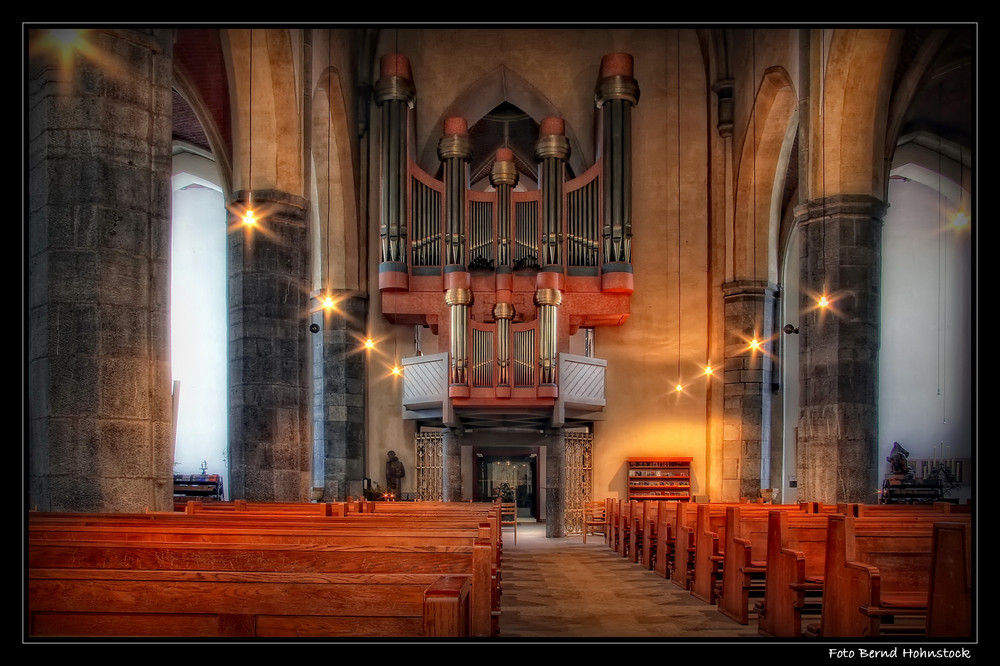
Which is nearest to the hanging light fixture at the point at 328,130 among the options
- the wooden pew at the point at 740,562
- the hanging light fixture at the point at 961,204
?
the wooden pew at the point at 740,562

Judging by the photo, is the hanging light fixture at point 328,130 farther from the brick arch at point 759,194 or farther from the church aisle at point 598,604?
the brick arch at point 759,194

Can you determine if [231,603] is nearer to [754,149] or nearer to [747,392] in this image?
[747,392]

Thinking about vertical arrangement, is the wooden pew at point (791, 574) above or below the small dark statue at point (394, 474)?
above

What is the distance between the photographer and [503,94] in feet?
65.3

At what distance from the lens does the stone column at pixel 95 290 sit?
662 centimetres

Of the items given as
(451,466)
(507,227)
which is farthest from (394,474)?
(507,227)

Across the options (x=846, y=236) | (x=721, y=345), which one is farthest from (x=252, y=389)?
(x=721, y=345)

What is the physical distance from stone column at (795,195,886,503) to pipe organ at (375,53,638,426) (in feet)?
17.9

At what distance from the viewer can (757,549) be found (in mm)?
7395

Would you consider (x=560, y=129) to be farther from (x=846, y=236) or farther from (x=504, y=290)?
(x=846, y=236)

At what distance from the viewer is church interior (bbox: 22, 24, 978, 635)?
39.1 feet

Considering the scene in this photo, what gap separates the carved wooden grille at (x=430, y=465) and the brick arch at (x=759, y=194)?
6.84m

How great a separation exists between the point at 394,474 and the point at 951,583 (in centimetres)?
1499
